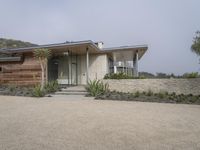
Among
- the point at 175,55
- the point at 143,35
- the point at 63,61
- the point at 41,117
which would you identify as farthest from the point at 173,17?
the point at 41,117

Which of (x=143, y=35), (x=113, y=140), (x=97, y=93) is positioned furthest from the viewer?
(x=143, y=35)

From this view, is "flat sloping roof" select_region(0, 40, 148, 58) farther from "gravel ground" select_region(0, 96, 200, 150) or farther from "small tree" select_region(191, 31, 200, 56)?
"gravel ground" select_region(0, 96, 200, 150)

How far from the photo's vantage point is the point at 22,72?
17328 millimetres

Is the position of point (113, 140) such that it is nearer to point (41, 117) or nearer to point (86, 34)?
point (41, 117)

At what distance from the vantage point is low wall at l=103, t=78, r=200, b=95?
13.2 meters

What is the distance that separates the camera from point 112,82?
14.7 metres

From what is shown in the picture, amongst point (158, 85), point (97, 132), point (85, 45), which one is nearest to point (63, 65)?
point (85, 45)

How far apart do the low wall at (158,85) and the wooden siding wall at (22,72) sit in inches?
230

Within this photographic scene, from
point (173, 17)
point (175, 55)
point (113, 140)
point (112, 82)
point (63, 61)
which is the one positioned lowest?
point (113, 140)

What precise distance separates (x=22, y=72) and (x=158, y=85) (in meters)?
10.6

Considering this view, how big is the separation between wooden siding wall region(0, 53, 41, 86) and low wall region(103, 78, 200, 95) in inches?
230

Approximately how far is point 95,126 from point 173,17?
57.4 feet

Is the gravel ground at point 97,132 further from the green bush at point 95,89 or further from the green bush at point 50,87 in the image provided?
the green bush at point 50,87

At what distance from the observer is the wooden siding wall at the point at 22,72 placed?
1689 cm
